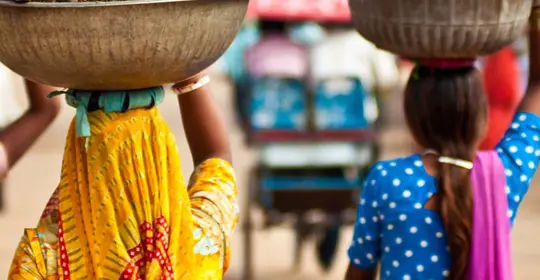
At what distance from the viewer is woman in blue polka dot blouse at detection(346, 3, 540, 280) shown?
2588 millimetres

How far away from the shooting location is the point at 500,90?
17.5 ft

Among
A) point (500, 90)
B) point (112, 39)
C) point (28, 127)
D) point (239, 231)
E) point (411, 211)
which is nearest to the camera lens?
point (112, 39)

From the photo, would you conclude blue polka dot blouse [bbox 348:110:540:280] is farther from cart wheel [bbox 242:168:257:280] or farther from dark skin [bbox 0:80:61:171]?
cart wheel [bbox 242:168:257:280]

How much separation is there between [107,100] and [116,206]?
0.67 feet

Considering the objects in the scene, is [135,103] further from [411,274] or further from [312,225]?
[312,225]

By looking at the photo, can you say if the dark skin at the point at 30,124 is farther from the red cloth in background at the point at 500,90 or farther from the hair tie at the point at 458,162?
the red cloth in background at the point at 500,90

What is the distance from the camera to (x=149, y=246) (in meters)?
Result: 2.09

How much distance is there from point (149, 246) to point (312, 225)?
11.1ft

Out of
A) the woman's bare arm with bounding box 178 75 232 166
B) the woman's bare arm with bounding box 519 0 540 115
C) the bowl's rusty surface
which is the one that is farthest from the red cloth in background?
the woman's bare arm with bounding box 178 75 232 166

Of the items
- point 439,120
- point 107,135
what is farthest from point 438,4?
point 107,135

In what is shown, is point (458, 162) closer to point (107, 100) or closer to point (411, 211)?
point (411, 211)

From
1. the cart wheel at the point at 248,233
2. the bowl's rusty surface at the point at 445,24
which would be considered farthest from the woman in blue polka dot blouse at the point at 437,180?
the cart wheel at the point at 248,233

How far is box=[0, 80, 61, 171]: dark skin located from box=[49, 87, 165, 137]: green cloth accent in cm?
20

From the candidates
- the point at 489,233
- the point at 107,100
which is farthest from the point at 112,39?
the point at 489,233
